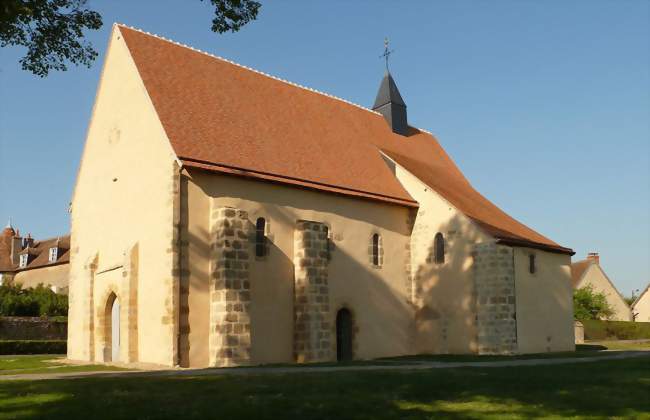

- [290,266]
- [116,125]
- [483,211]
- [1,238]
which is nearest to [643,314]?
[483,211]

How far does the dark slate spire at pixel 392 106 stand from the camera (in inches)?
1289

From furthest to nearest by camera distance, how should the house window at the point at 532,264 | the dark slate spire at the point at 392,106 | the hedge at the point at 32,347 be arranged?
the dark slate spire at the point at 392,106, the hedge at the point at 32,347, the house window at the point at 532,264

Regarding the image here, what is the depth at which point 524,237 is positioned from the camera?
2588 centimetres

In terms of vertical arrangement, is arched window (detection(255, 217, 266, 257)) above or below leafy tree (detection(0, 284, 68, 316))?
above

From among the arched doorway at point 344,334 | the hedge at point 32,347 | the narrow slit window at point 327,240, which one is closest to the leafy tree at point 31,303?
the hedge at point 32,347

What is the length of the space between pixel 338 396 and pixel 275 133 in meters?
14.2

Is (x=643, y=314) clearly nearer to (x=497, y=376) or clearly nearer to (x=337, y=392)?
(x=497, y=376)

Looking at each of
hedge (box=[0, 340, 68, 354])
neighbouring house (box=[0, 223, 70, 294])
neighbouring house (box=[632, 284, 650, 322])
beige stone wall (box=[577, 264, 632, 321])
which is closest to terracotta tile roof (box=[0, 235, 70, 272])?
neighbouring house (box=[0, 223, 70, 294])

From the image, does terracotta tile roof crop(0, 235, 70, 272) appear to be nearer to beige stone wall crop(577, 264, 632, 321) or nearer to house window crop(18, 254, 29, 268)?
house window crop(18, 254, 29, 268)

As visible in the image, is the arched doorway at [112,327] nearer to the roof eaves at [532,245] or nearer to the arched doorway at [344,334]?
the arched doorway at [344,334]

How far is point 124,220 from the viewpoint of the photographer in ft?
71.0

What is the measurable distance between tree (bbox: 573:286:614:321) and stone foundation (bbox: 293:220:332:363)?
34.1 meters

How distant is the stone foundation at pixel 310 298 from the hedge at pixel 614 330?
26682 millimetres

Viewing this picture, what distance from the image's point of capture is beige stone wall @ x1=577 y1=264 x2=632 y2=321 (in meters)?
55.7
